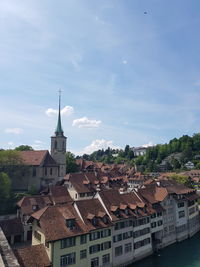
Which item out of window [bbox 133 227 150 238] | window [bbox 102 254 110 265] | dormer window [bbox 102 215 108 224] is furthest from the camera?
window [bbox 133 227 150 238]

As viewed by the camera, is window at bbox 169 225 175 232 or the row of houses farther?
window at bbox 169 225 175 232

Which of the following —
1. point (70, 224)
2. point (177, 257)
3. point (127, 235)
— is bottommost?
point (177, 257)

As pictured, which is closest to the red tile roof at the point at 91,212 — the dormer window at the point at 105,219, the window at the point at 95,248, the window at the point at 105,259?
the dormer window at the point at 105,219

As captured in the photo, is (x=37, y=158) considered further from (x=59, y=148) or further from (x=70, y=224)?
(x=70, y=224)

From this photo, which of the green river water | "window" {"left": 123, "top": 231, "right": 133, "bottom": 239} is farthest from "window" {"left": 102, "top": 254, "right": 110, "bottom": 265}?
the green river water

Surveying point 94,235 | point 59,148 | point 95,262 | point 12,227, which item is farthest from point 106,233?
point 59,148

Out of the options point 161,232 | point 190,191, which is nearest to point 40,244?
point 161,232

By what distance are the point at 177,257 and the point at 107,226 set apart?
52.7 ft

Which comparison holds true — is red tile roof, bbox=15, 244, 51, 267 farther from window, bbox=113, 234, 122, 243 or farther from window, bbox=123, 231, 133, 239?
window, bbox=123, 231, 133, 239

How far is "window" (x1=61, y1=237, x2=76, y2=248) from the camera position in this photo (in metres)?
28.6

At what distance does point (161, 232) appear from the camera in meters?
44.4

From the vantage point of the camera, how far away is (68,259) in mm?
28922

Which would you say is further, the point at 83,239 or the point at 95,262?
the point at 95,262

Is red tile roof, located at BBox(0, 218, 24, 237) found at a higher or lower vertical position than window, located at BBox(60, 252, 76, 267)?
higher
